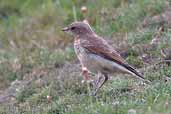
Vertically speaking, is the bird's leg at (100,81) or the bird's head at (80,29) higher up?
the bird's head at (80,29)

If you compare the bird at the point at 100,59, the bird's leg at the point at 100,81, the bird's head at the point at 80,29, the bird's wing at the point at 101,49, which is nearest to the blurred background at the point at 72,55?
the bird's leg at the point at 100,81

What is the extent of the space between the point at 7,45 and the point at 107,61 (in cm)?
568

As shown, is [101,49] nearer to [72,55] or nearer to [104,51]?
[104,51]

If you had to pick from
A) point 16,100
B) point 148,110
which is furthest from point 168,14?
point 148,110

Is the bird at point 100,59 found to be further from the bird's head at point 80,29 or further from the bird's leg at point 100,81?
the bird's head at point 80,29

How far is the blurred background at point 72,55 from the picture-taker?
32.2ft

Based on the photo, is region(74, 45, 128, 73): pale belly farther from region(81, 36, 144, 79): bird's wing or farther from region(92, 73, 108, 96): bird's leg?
region(92, 73, 108, 96): bird's leg

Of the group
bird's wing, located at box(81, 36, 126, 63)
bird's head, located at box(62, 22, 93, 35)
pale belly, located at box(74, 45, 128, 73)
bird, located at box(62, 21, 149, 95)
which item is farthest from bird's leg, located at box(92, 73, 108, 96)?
bird's head, located at box(62, 22, 93, 35)

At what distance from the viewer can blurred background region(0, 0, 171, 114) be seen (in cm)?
982

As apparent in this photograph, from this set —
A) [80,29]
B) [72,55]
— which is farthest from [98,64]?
[72,55]

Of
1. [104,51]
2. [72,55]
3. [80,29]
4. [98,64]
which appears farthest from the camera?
[72,55]

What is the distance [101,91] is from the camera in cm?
1084

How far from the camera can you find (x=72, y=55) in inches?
530

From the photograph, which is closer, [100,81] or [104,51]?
[104,51]
